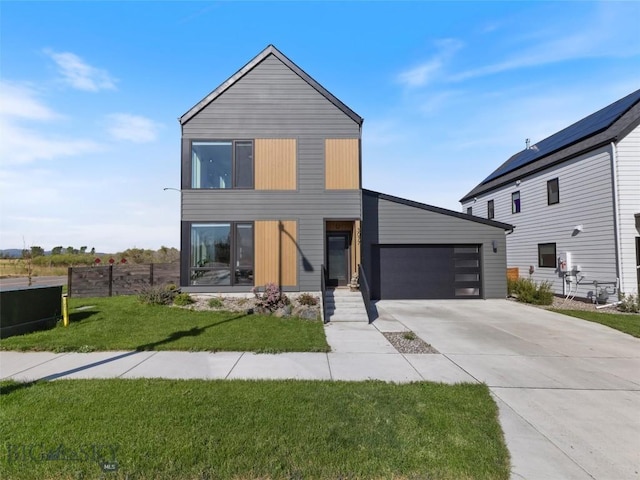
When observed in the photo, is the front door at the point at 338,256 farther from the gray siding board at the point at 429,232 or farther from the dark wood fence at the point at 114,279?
the dark wood fence at the point at 114,279

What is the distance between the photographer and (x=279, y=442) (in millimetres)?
2809

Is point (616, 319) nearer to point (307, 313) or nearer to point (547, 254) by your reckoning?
point (547, 254)

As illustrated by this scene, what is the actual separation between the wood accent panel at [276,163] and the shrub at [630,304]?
1161cm

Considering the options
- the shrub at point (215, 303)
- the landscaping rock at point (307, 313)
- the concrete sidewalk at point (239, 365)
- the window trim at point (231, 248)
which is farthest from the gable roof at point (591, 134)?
the shrub at point (215, 303)

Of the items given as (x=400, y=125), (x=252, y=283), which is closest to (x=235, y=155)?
(x=252, y=283)

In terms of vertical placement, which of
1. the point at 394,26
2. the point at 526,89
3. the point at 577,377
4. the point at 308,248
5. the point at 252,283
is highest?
the point at 394,26

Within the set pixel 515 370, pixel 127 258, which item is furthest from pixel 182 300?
pixel 127 258

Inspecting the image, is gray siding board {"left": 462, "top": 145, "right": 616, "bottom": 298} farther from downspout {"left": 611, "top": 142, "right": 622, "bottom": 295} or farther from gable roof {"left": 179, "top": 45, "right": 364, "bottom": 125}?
gable roof {"left": 179, "top": 45, "right": 364, "bottom": 125}

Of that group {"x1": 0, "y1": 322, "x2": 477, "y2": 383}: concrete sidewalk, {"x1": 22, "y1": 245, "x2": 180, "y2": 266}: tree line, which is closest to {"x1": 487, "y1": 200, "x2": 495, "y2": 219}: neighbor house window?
{"x1": 0, "y1": 322, "x2": 477, "y2": 383}: concrete sidewalk

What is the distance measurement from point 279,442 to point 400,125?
14.8 m

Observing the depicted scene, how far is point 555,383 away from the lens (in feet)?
14.5

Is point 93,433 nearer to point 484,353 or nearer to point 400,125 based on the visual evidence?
point 484,353

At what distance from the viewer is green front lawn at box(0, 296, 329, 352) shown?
5.84m

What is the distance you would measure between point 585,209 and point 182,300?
15.2 m
